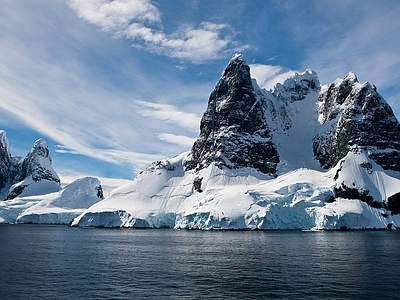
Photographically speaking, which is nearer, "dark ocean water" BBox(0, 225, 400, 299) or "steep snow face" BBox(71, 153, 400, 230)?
"dark ocean water" BBox(0, 225, 400, 299)

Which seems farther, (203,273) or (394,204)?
(394,204)

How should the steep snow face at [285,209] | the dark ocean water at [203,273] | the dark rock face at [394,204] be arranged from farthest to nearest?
the dark rock face at [394,204] → the steep snow face at [285,209] → the dark ocean water at [203,273]

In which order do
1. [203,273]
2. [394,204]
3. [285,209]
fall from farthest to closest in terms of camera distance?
[394,204], [285,209], [203,273]

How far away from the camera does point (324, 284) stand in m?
48.5

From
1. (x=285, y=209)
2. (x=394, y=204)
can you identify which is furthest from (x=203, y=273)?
(x=394, y=204)

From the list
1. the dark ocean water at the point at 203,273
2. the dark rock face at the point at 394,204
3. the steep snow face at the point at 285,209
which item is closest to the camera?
the dark ocean water at the point at 203,273

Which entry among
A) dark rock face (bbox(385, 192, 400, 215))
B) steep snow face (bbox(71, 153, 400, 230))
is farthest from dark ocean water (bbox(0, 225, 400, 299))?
dark rock face (bbox(385, 192, 400, 215))

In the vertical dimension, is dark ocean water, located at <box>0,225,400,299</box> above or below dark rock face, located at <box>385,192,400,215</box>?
below

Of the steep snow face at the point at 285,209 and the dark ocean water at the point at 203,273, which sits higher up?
the steep snow face at the point at 285,209

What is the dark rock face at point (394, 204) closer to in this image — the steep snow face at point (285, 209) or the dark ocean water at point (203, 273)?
the steep snow face at point (285, 209)

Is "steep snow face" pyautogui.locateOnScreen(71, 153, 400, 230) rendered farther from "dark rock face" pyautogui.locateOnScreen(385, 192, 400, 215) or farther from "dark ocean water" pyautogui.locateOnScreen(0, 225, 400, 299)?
"dark ocean water" pyautogui.locateOnScreen(0, 225, 400, 299)

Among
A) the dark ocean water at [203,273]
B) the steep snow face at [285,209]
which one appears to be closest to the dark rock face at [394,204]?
the steep snow face at [285,209]

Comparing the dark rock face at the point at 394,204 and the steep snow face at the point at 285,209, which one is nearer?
the steep snow face at the point at 285,209

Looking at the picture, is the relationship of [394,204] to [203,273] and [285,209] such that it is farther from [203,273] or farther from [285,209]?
[203,273]
